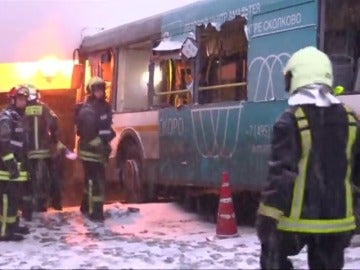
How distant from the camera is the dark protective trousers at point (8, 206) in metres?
9.28

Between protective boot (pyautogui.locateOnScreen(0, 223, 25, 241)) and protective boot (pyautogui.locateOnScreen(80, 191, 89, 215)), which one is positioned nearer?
protective boot (pyautogui.locateOnScreen(0, 223, 25, 241))

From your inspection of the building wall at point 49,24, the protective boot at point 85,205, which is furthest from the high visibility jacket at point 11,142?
the building wall at point 49,24

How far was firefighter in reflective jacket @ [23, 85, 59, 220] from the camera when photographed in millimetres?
11383

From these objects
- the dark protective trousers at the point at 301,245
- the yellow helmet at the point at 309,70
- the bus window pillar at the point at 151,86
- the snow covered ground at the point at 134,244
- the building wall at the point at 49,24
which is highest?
the building wall at the point at 49,24

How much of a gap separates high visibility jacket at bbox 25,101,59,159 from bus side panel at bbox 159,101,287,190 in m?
1.61

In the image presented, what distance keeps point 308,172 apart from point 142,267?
9.53ft

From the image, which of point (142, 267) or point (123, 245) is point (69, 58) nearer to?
point (123, 245)

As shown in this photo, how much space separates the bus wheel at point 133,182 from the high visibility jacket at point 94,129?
79.6 inches

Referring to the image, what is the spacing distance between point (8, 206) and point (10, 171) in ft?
1.37

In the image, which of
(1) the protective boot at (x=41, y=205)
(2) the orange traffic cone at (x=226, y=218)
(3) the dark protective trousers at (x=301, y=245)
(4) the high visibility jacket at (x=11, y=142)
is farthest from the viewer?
(1) the protective boot at (x=41, y=205)

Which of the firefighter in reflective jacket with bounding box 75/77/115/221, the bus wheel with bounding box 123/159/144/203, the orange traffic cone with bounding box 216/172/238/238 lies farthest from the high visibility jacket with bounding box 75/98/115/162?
the orange traffic cone with bounding box 216/172/238/238

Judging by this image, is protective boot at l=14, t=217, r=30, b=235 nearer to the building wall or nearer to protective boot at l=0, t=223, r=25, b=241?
protective boot at l=0, t=223, r=25, b=241

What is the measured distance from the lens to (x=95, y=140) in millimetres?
11109

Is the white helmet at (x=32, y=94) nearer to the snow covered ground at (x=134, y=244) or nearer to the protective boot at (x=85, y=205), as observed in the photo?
the protective boot at (x=85, y=205)
